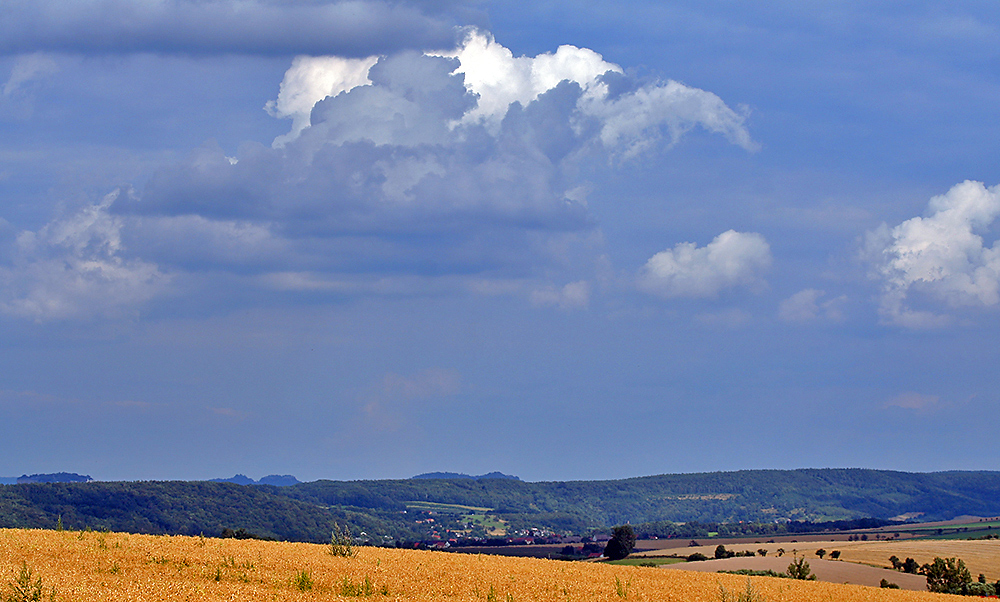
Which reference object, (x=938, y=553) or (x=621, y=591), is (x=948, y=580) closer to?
(x=621, y=591)

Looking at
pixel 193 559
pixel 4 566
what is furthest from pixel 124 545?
pixel 4 566

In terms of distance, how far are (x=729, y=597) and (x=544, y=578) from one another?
23.4 ft

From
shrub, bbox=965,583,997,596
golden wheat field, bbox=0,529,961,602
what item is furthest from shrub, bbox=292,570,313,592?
shrub, bbox=965,583,997,596

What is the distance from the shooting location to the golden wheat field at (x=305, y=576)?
2811 cm

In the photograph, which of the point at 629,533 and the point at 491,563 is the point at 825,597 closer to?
the point at 491,563

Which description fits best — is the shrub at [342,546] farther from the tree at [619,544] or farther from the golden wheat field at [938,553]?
the tree at [619,544]

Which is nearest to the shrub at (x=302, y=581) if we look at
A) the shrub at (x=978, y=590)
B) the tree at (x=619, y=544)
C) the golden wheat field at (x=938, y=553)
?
the shrub at (x=978, y=590)

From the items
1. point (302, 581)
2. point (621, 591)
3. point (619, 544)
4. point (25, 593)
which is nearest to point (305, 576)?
point (302, 581)

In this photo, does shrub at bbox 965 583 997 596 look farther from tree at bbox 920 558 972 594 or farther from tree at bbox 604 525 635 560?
tree at bbox 604 525 635 560

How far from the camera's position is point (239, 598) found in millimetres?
26188

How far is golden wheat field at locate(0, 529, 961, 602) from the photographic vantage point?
28109 millimetres

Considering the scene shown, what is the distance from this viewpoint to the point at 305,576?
→ 104ft

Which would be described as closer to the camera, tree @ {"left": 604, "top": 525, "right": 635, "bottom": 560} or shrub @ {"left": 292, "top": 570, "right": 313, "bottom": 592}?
shrub @ {"left": 292, "top": 570, "right": 313, "bottom": 592}

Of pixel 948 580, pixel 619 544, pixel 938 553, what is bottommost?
pixel 938 553
